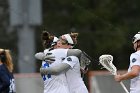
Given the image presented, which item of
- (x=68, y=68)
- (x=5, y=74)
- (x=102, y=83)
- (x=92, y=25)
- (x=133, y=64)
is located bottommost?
(x=102, y=83)

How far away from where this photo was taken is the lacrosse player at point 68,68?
12586 millimetres

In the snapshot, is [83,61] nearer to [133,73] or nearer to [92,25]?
[133,73]

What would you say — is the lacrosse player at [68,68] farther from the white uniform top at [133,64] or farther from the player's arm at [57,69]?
the white uniform top at [133,64]

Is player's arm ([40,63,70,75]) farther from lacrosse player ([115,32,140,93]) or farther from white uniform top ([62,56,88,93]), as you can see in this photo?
lacrosse player ([115,32,140,93])

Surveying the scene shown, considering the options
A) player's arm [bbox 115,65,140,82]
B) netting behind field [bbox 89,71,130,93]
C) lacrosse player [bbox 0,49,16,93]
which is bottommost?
netting behind field [bbox 89,71,130,93]

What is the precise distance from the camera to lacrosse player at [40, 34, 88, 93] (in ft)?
41.3

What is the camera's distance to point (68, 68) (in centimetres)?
1273

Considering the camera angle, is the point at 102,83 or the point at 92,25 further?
the point at 92,25

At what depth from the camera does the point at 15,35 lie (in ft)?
122

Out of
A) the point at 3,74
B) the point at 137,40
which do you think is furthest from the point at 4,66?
the point at 137,40

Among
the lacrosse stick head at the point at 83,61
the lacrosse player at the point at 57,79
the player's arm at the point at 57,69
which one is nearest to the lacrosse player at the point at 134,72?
the player's arm at the point at 57,69

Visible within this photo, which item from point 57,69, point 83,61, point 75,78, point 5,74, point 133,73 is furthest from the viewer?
point 5,74

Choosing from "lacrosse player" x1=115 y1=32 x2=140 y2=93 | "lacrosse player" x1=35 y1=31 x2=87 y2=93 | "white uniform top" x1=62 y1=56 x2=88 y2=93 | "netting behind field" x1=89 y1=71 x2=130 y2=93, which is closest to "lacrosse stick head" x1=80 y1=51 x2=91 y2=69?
"white uniform top" x1=62 y1=56 x2=88 y2=93

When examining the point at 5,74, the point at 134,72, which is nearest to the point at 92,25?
the point at 5,74
